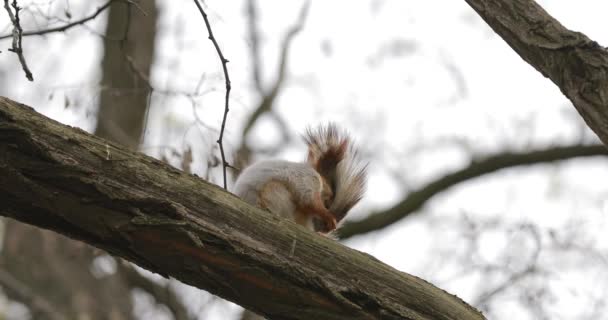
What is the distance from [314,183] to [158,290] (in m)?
3.59

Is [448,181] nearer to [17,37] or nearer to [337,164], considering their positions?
[337,164]

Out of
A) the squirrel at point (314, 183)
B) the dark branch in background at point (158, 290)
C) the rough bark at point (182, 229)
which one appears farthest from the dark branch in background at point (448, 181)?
the rough bark at point (182, 229)

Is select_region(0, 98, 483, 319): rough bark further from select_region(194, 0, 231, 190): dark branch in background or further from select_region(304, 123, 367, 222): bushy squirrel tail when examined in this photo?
select_region(304, 123, 367, 222): bushy squirrel tail

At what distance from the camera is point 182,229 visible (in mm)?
1939

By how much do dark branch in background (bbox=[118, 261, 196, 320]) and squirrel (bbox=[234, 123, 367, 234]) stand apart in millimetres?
2145

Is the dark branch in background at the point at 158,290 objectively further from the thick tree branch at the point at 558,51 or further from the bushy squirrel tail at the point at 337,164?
the thick tree branch at the point at 558,51

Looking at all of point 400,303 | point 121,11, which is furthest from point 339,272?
point 121,11

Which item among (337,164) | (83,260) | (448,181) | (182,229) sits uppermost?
(448,181)

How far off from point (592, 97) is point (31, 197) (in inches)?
66.9

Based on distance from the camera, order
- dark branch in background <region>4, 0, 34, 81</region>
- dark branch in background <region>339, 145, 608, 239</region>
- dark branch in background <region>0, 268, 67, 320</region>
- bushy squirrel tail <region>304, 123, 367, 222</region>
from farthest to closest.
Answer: dark branch in background <region>0, 268, 67, 320</region> → dark branch in background <region>339, 145, 608, 239</region> → bushy squirrel tail <region>304, 123, 367, 222</region> → dark branch in background <region>4, 0, 34, 81</region>

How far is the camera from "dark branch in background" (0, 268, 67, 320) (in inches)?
258

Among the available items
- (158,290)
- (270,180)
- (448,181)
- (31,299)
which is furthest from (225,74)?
(31,299)

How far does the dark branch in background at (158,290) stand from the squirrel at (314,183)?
214 cm

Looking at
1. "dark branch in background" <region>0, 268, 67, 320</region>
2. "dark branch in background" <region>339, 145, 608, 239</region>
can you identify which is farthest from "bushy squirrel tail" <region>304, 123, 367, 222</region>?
"dark branch in background" <region>0, 268, 67, 320</region>
